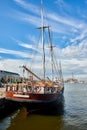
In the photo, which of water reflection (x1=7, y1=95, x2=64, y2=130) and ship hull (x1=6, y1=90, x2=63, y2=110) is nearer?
water reflection (x1=7, y1=95, x2=64, y2=130)

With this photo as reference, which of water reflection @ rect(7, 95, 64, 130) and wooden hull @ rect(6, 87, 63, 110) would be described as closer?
water reflection @ rect(7, 95, 64, 130)

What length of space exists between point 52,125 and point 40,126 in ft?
4.40

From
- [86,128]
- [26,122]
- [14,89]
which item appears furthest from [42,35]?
[86,128]

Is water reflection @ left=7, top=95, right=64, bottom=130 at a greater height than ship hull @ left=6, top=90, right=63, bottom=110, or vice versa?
ship hull @ left=6, top=90, right=63, bottom=110

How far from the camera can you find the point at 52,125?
82.5ft

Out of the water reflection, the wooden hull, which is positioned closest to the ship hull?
the wooden hull

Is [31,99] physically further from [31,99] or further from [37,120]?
[37,120]

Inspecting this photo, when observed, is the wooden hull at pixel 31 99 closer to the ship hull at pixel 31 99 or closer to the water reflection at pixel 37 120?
the ship hull at pixel 31 99

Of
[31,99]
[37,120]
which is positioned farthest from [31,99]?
[37,120]

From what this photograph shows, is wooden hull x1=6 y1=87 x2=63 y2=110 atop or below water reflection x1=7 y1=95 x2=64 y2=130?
atop

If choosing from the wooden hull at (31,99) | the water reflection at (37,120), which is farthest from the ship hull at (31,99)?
the water reflection at (37,120)

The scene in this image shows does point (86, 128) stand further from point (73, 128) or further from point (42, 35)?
point (42, 35)

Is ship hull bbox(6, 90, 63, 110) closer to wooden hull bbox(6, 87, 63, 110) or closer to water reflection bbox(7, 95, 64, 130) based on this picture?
wooden hull bbox(6, 87, 63, 110)

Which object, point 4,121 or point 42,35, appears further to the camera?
point 42,35
